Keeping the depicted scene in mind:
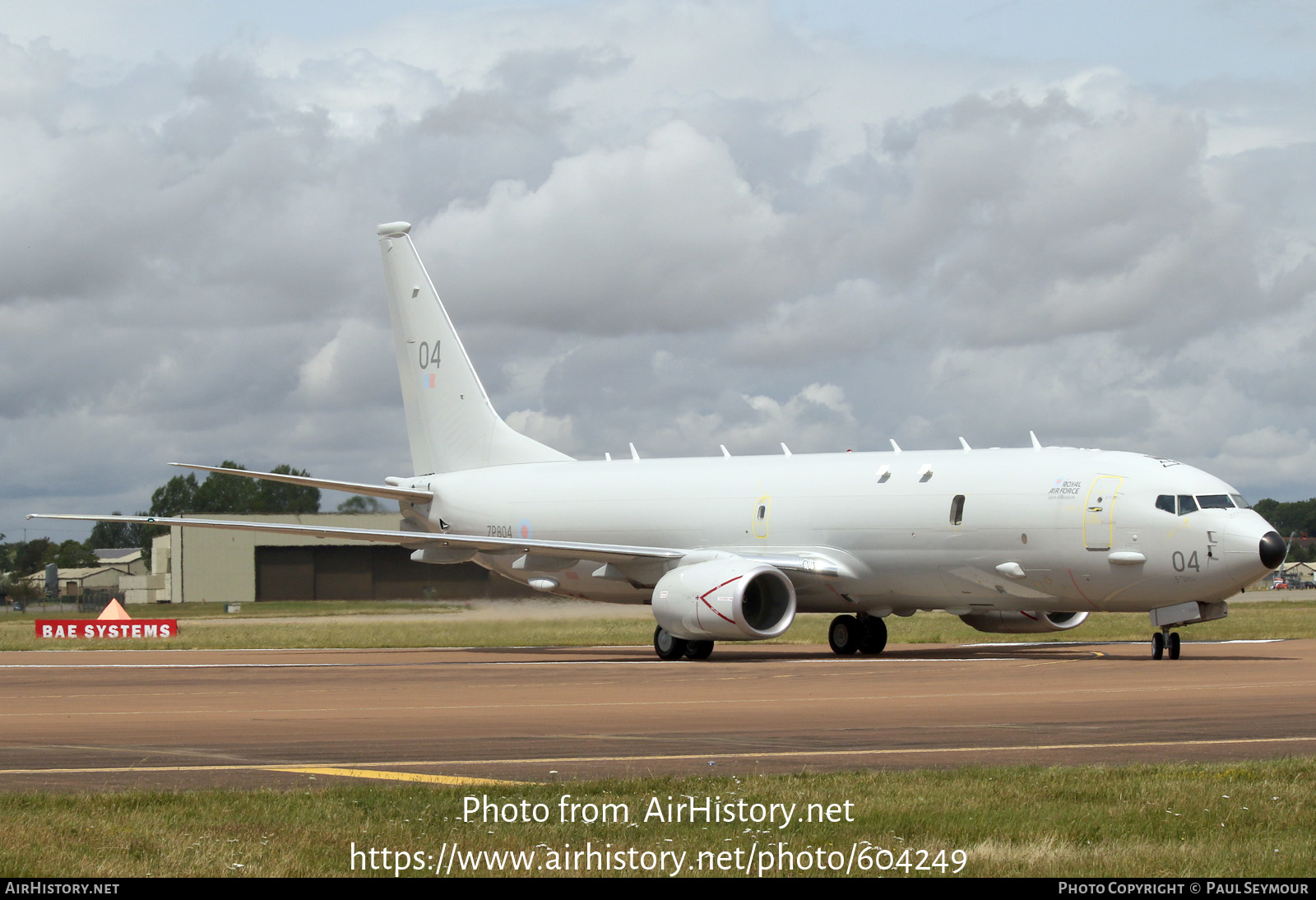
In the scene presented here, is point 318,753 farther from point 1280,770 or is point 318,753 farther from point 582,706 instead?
point 1280,770

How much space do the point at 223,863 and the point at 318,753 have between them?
18.9 feet

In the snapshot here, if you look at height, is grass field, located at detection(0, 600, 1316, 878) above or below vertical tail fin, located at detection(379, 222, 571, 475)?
below

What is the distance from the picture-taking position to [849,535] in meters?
32.0

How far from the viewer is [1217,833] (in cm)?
915

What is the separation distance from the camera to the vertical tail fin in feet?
135

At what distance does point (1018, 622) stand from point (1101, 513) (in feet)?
18.0

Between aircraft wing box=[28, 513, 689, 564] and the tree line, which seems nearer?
aircraft wing box=[28, 513, 689, 564]

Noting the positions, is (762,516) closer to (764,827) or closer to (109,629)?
(109,629)

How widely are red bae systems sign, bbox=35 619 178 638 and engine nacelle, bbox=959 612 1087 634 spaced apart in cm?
2428

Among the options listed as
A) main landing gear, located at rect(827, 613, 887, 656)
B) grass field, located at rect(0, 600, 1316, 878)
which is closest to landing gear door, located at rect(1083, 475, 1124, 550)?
main landing gear, located at rect(827, 613, 887, 656)

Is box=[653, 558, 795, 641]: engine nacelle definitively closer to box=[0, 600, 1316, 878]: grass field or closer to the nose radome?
the nose radome

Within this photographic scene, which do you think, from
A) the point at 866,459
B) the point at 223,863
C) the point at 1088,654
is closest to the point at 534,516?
the point at 866,459
